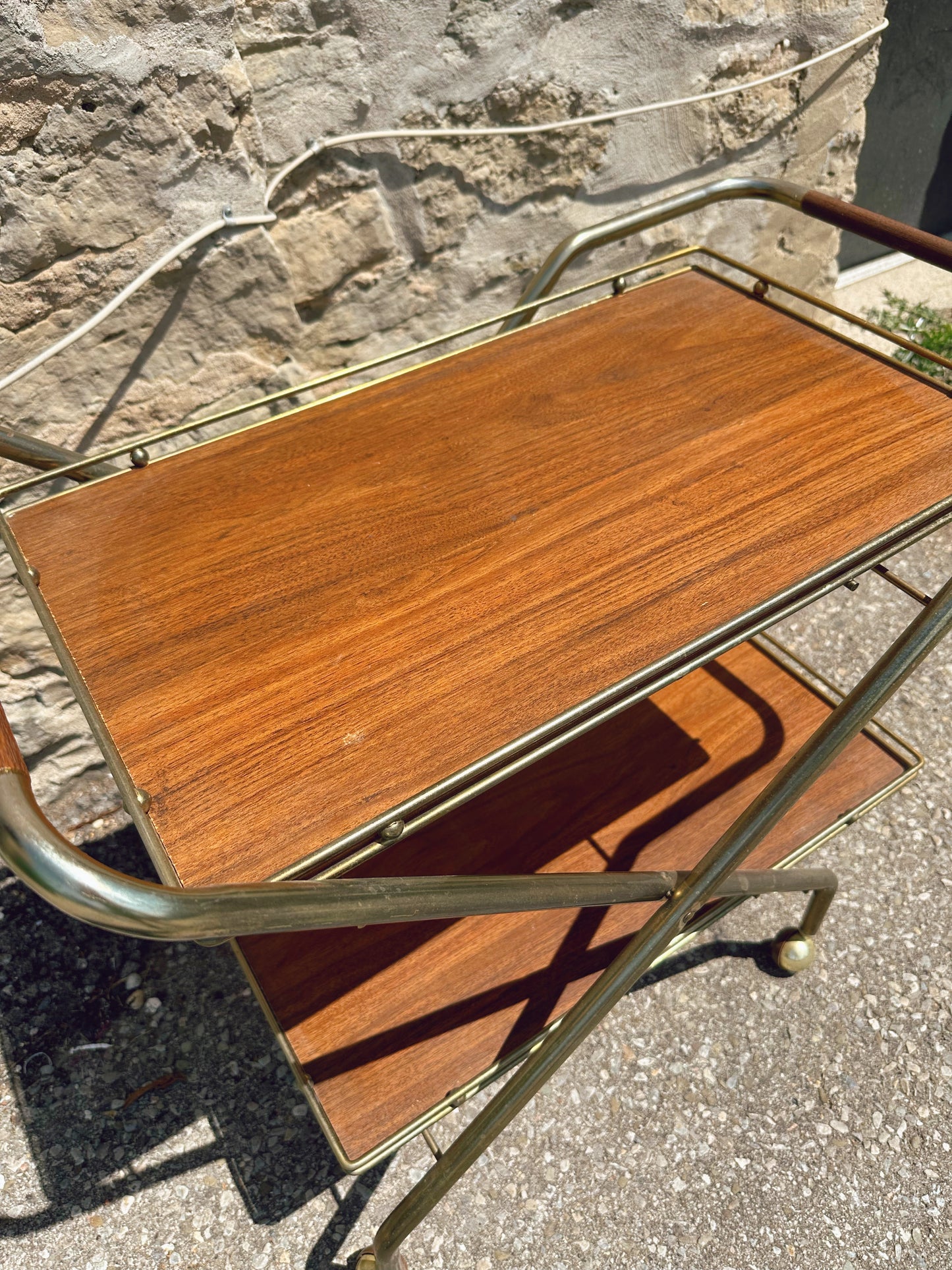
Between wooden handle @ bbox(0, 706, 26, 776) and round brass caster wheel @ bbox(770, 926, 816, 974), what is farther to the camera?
round brass caster wheel @ bbox(770, 926, 816, 974)

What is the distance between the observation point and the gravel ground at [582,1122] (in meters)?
1.40

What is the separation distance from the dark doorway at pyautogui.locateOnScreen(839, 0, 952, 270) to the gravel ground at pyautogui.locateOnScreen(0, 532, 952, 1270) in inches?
77.8

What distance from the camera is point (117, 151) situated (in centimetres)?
140

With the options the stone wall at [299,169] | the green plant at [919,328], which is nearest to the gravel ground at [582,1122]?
the stone wall at [299,169]

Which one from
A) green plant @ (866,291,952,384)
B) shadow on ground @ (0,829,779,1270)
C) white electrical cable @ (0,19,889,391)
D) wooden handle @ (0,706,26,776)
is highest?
white electrical cable @ (0,19,889,391)

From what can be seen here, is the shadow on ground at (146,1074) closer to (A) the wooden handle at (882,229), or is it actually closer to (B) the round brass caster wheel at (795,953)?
(B) the round brass caster wheel at (795,953)

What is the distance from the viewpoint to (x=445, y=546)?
113 centimetres

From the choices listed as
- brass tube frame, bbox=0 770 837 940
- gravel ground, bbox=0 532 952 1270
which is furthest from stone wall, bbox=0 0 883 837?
brass tube frame, bbox=0 770 837 940

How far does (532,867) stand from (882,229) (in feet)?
3.21

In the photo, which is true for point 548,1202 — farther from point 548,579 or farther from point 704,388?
point 704,388

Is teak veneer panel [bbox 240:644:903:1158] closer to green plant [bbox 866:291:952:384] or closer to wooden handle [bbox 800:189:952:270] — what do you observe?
wooden handle [bbox 800:189:952:270]

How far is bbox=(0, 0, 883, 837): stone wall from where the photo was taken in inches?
54.1

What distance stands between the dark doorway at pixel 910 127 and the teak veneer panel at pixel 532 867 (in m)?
1.78

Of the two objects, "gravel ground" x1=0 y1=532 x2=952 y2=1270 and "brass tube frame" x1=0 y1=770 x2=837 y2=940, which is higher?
"brass tube frame" x1=0 y1=770 x2=837 y2=940
